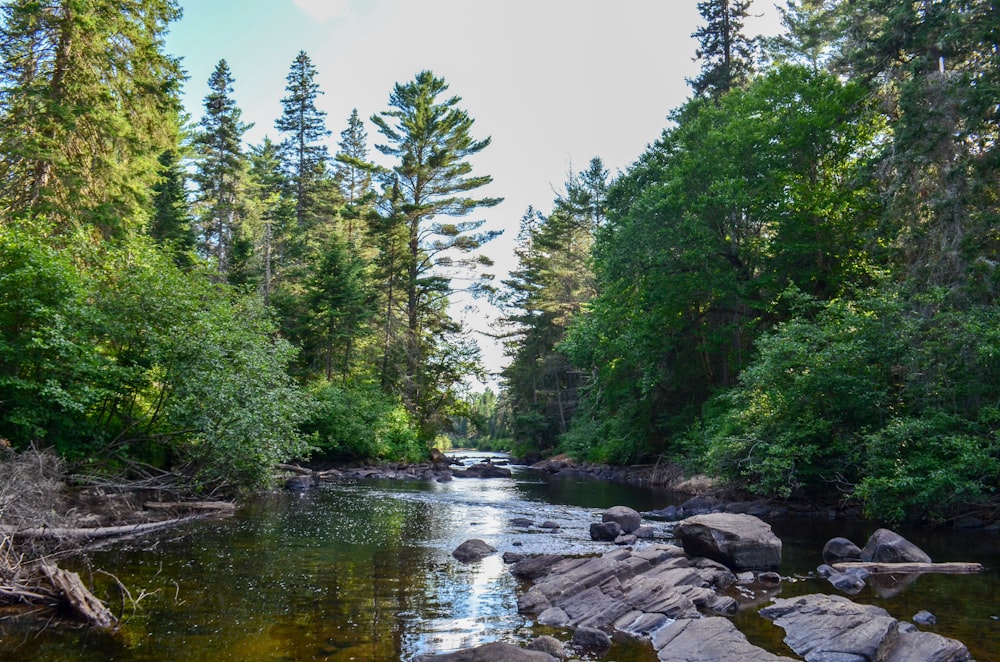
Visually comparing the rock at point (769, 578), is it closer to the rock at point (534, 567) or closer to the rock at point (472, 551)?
the rock at point (534, 567)

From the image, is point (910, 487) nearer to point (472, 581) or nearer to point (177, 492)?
point (472, 581)

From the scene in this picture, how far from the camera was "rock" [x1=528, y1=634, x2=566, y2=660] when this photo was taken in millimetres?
6758

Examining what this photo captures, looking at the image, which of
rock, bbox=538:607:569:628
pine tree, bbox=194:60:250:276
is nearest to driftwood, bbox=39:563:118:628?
rock, bbox=538:607:569:628

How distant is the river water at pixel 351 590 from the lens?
22.4 ft

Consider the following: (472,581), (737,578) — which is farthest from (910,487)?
(472,581)

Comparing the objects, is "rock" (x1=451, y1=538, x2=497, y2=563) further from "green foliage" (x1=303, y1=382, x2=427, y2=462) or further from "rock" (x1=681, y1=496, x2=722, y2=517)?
"green foliage" (x1=303, y1=382, x2=427, y2=462)

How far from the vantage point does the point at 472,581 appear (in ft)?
33.0

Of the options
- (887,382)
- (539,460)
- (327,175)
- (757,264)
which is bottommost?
(539,460)

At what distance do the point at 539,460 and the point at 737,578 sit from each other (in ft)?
128

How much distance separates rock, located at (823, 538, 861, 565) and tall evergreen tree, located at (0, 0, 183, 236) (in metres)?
20.6

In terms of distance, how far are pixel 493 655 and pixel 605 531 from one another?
26.7ft

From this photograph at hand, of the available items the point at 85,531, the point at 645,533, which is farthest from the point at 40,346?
the point at 645,533

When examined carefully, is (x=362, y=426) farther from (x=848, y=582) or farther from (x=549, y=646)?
(x=549, y=646)

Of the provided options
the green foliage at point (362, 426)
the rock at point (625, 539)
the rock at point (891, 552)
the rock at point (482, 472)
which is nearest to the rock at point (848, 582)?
the rock at point (891, 552)
